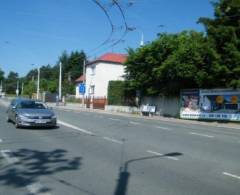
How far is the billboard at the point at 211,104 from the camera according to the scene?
3045 cm

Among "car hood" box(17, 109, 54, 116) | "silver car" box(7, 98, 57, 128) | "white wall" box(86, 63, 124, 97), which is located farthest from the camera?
"white wall" box(86, 63, 124, 97)

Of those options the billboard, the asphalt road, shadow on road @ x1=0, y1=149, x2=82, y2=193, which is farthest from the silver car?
the billboard

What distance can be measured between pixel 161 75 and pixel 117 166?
26.3m

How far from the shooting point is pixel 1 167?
888 cm

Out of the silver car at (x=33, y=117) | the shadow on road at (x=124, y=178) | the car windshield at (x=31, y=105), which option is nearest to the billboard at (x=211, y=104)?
the car windshield at (x=31, y=105)

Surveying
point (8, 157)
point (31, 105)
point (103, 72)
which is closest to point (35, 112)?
point (31, 105)

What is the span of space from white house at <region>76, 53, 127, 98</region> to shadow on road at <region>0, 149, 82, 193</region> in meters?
51.1

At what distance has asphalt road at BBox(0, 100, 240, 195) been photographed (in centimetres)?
712

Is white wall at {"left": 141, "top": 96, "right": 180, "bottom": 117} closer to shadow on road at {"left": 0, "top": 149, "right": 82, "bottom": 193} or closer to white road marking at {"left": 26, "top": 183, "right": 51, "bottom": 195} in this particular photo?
shadow on road at {"left": 0, "top": 149, "right": 82, "bottom": 193}

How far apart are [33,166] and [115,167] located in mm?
1822

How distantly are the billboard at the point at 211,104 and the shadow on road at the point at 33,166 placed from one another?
21538 mm

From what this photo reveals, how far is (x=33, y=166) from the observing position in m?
9.07

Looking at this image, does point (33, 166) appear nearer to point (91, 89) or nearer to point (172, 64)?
point (172, 64)

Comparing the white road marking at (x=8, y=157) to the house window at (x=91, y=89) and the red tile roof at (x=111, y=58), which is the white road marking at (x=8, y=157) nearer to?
the red tile roof at (x=111, y=58)
